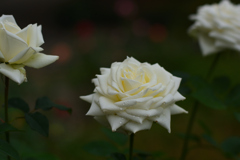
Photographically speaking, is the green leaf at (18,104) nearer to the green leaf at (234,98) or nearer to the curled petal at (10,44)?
the curled petal at (10,44)

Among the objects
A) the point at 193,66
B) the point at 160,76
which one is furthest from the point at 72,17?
the point at 160,76

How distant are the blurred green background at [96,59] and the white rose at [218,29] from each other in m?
0.10

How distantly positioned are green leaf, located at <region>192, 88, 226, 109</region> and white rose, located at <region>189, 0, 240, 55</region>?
21 cm

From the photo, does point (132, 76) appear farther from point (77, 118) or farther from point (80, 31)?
point (80, 31)

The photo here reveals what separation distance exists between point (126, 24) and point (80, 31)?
25.0 inches

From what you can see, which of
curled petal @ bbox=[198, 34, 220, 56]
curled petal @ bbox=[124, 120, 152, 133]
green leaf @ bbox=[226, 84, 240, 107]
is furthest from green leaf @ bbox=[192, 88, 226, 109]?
curled petal @ bbox=[124, 120, 152, 133]

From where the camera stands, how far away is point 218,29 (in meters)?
1.15

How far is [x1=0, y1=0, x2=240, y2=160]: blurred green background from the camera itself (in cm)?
185

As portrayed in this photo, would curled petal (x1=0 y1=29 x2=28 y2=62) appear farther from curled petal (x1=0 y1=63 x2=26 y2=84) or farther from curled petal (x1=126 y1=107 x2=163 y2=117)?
curled petal (x1=126 y1=107 x2=163 y2=117)

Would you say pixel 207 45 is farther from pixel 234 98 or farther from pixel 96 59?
pixel 96 59

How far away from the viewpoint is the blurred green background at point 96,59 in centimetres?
185

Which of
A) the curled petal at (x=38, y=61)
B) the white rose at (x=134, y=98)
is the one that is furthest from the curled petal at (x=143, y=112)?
the curled petal at (x=38, y=61)

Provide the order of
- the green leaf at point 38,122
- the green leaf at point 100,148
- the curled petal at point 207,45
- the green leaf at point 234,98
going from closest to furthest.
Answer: the green leaf at point 38,122
the green leaf at point 100,148
the green leaf at point 234,98
the curled petal at point 207,45

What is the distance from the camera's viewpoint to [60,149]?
5.84 ft
